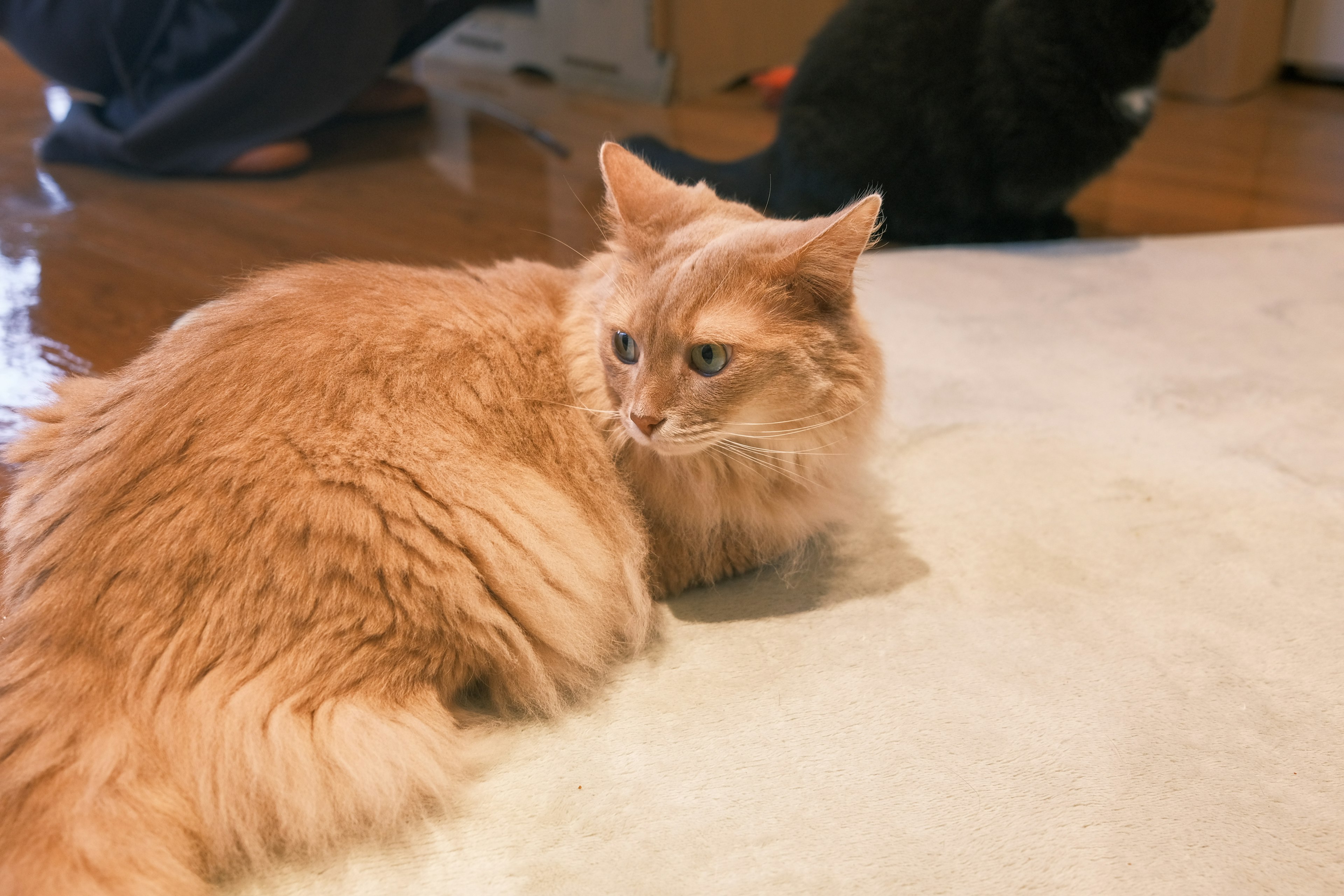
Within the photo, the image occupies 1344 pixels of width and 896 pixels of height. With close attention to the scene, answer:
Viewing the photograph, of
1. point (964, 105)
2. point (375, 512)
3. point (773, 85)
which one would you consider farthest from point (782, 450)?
point (773, 85)

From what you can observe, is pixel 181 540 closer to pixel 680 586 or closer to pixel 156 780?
pixel 156 780

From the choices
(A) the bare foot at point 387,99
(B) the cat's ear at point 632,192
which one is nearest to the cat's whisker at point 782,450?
(B) the cat's ear at point 632,192

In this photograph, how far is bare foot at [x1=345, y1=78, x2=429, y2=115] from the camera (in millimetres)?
3635

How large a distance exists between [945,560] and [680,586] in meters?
0.46

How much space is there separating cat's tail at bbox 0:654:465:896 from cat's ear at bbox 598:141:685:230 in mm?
729

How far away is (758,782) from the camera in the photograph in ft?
4.00

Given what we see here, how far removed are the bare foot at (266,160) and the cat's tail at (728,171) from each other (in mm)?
1087

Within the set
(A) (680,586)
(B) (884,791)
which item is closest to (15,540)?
(A) (680,586)

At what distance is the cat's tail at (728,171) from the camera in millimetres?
2826

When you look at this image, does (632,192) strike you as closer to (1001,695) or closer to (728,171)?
(1001,695)

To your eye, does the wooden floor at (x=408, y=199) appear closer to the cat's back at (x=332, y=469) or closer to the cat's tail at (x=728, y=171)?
the cat's tail at (x=728, y=171)

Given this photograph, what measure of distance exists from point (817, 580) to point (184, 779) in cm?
93

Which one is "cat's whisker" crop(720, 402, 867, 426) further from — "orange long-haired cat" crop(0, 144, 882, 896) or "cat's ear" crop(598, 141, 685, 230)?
"cat's ear" crop(598, 141, 685, 230)

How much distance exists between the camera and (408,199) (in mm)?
3039
